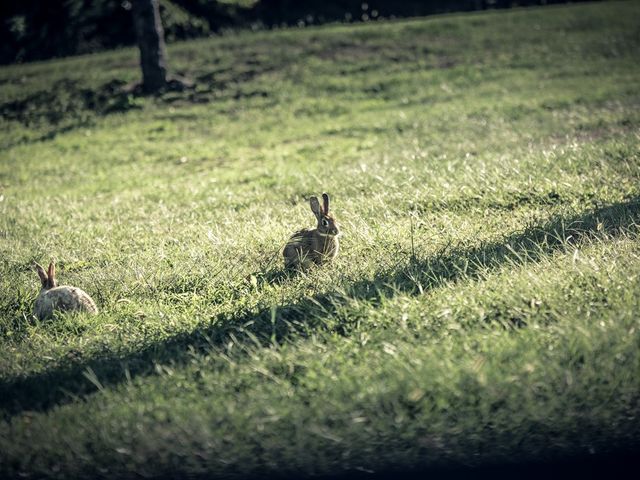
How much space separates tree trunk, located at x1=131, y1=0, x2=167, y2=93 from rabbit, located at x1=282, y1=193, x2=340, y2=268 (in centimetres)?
1025

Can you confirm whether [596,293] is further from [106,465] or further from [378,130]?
[378,130]

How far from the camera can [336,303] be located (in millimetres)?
4312

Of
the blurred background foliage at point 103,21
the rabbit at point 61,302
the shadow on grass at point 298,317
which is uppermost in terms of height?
the blurred background foliage at point 103,21

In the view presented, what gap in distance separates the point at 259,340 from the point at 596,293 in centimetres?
199

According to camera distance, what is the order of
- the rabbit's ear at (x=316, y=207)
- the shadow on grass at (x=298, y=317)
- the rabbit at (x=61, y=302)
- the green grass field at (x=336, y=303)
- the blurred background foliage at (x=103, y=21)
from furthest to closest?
the blurred background foliage at (x=103, y=21) < the rabbit's ear at (x=316, y=207) < the rabbit at (x=61, y=302) < the shadow on grass at (x=298, y=317) < the green grass field at (x=336, y=303)

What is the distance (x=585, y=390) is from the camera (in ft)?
11.0

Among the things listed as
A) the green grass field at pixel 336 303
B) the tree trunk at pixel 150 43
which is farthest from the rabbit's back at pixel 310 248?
the tree trunk at pixel 150 43

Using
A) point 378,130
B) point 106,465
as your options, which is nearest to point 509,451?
point 106,465

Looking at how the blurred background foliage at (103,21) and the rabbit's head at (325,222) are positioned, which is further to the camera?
the blurred background foliage at (103,21)

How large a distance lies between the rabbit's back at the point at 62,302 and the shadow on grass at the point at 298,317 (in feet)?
2.27

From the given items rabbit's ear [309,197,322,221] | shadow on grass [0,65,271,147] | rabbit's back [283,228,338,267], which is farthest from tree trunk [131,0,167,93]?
rabbit's back [283,228,338,267]

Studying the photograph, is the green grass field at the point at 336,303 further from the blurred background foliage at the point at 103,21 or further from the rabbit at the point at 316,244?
the blurred background foliage at the point at 103,21

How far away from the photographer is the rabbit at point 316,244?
515cm

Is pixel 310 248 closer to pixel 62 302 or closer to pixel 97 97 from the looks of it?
pixel 62 302
